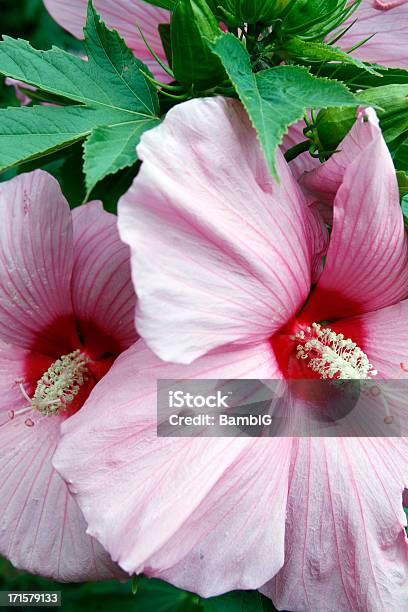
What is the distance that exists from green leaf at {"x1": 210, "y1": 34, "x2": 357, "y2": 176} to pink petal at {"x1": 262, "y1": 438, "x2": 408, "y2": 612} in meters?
0.38

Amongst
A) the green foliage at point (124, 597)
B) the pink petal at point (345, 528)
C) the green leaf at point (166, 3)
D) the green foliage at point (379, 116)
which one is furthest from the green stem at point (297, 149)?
the green foliage at point (124, 597)

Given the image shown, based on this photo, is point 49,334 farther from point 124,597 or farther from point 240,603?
point 124,597

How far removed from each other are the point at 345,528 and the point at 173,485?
0.80ft

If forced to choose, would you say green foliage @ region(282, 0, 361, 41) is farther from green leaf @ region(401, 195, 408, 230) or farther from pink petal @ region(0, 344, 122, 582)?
pink petal @ region(0, 344, 122, 582)

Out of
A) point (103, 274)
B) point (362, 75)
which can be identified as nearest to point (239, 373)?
→ point (103, 274)

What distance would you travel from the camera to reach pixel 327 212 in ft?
3.25

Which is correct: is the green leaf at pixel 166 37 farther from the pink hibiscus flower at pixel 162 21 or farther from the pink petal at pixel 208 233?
the pink petal at pixel 208 233

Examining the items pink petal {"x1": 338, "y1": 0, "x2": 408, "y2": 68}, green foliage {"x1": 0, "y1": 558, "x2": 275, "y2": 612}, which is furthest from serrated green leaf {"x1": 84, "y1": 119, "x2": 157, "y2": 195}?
green foliage {"x1": 0, "y1": 558, "x2": 275, "y2": 612}

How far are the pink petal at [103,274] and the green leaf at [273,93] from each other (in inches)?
10.1

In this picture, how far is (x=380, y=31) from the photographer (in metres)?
1.16

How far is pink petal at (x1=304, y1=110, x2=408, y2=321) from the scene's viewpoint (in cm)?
87

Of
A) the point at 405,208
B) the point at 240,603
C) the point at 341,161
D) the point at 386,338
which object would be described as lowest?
the point at 240,603

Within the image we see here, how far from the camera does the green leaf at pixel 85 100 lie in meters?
0.89

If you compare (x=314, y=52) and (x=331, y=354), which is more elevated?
(x=314, y=52)
